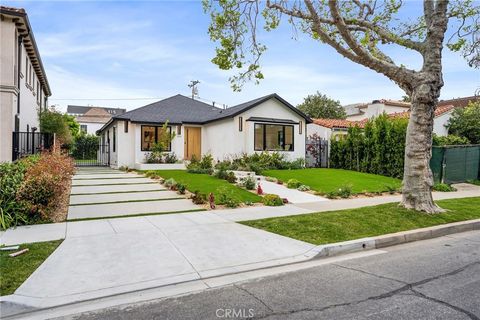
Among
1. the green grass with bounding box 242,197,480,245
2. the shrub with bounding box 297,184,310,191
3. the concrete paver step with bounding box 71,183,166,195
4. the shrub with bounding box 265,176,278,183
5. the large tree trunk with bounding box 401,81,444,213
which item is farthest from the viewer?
the shrub with bounding box 265,176,278,183

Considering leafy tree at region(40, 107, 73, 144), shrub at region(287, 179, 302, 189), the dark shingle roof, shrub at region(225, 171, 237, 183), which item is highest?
the dark shingle roof

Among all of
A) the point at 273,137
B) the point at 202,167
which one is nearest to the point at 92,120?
the point at 273,137

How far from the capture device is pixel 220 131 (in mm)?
20656

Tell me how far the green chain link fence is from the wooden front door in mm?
13674

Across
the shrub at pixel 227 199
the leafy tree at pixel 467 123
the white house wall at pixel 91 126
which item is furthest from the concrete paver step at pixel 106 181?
the white house wall at pixel 91 126

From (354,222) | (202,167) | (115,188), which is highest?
(202,167)

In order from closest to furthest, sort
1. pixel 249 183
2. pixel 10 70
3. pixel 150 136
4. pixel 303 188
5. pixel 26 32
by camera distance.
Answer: pixel 10 70
pixel 249 183
pixel 26 32
pixel 303 188
pixel 150 136

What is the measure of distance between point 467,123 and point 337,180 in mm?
13504

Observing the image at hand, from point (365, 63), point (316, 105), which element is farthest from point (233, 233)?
point (316, 105)

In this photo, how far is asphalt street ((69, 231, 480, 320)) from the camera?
11.4 feet

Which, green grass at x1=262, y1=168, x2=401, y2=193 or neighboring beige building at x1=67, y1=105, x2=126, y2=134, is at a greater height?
neighboring beige building at x1=67, y1=105, x2=126, y2=134

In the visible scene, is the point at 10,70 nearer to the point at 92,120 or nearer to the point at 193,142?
the point at 193,142

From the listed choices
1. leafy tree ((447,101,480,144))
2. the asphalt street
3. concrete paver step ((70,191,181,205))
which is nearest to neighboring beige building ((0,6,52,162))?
concrete paver step ((70,191,181,205))

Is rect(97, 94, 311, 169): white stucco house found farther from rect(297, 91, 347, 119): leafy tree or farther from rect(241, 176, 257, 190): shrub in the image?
rect(297, 91, 347, 119): leafy tree
